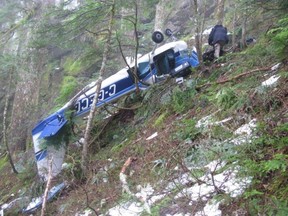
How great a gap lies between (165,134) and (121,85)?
314cm

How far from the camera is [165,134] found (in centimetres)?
678

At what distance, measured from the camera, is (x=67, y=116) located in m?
8.89

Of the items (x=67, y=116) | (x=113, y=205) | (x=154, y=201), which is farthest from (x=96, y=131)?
(x=154, y=201)

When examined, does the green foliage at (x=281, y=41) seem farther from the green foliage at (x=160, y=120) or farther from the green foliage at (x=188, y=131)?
the green foliage at (x=160, y=120)

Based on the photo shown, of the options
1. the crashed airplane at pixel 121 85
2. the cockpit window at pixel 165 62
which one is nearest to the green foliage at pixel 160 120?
the crashed airplane at pixel 121 85

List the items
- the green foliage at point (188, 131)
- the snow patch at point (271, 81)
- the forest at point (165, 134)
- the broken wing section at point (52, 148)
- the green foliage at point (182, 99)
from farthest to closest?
the broken wing section at point (52, 148) → the green foliage at point (182, 99) → the green foliage at point (188, 131) → the snow patch at point (271, 81) → the forest at point (165, 134)

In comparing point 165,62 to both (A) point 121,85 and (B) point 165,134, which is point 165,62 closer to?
(A) point 121,85

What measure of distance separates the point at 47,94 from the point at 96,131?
29.7ft

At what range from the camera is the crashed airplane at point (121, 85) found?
9.00 meters

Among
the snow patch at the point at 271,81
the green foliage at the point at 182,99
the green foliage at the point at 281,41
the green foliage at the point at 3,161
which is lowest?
the green foliage at the point at 3,161

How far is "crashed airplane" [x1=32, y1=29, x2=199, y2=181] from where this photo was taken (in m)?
9.00

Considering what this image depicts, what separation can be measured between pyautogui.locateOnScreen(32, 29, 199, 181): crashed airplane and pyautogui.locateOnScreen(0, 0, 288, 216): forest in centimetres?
4

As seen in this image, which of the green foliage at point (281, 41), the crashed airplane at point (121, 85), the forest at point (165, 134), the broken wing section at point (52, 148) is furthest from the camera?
the crashed airplane at point (121, 85)

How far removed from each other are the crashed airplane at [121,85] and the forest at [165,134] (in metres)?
0.04
